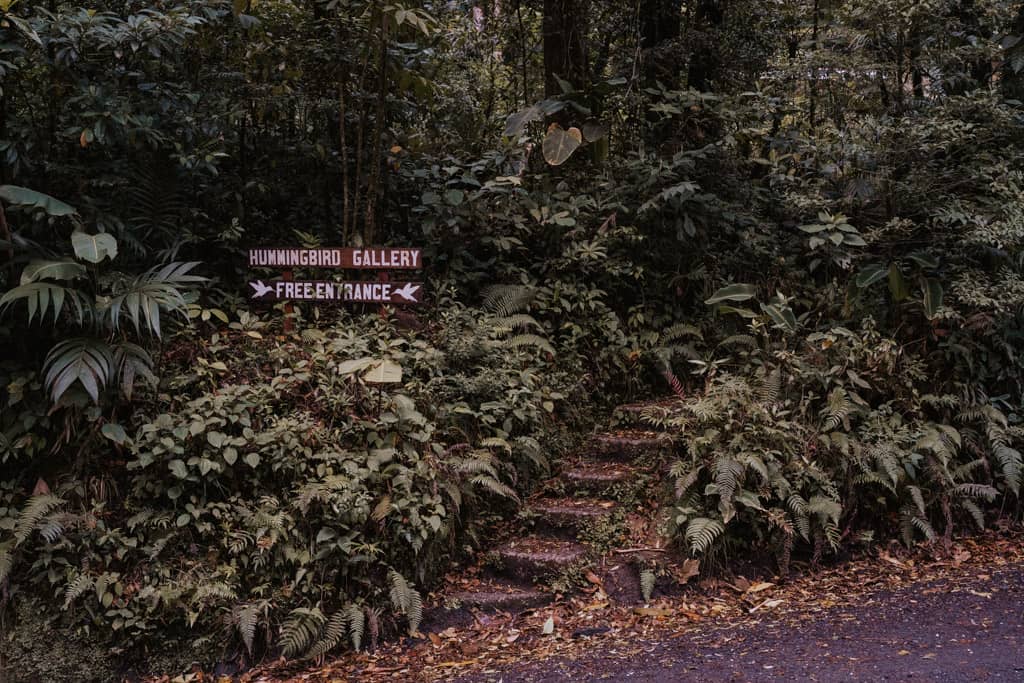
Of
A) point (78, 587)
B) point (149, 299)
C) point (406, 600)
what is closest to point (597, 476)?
point (406, 600)

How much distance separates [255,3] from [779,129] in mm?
6355

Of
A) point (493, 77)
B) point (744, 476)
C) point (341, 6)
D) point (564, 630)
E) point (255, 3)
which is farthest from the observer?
point (493, 77)

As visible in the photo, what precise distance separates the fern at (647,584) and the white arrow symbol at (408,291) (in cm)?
290

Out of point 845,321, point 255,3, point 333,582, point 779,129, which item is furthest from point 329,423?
point 779,129

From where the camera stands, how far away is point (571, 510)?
6.10m

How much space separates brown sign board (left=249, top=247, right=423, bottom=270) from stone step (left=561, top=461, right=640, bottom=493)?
2.27 metres

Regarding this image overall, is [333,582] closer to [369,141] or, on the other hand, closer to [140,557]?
[140,557]

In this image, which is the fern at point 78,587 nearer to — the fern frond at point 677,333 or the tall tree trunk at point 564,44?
the fern frond at point 677,333

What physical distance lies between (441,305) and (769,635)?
4.28 m

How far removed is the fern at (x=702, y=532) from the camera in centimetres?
538

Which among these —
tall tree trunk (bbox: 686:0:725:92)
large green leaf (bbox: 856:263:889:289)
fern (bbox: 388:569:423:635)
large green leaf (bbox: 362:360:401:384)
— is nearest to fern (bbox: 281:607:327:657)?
fern (bbox: 388:569:423:635)

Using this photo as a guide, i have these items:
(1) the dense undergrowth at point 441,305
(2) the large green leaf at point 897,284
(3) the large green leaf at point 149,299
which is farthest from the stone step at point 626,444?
(3) the large green leaf at point 149,299

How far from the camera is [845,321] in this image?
7484mm

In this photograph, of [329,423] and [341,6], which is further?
[341,6]
